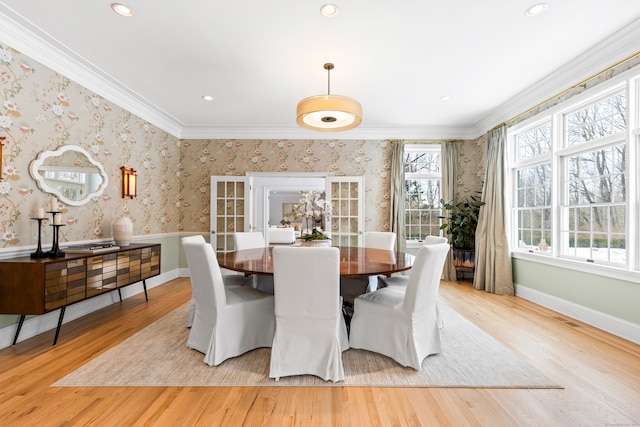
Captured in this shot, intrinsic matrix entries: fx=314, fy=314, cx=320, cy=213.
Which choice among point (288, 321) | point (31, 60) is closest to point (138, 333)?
point (288, 321)

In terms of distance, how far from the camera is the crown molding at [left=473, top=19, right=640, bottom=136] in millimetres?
2758

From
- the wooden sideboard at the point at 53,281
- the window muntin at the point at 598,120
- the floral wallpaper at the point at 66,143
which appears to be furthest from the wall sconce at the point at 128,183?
the window muntin at the point at 598,120

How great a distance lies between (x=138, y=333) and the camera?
9.52 ft

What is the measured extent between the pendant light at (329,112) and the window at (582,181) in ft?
8.20

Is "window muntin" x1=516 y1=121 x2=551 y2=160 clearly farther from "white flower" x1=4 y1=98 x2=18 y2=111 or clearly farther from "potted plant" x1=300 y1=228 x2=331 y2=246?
"white flower" x1=4 y1=98 x2=18 y2=111

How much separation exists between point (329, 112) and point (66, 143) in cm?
273

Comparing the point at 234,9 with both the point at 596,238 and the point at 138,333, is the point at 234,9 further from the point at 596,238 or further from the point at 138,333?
the point at 596,238

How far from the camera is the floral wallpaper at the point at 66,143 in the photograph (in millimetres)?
2688

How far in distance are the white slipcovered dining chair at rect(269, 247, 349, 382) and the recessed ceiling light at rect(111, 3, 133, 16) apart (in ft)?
7.26

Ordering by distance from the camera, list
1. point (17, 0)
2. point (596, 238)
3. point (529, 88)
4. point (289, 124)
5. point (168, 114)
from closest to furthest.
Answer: point (17, 0)
point (596, 238)
point (529, 88)
point (168, 114)
point (289, 124)

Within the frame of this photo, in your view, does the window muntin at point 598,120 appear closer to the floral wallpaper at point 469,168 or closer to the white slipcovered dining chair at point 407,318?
the floral wallpaper at point 469,168

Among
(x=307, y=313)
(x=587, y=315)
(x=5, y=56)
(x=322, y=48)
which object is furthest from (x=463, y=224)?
(x=5, y=56)

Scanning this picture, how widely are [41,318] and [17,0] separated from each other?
8.68 feet

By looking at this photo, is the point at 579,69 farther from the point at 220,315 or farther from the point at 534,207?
the point at 220,315
